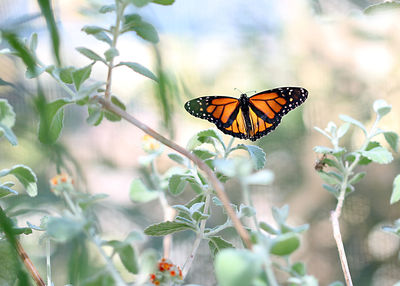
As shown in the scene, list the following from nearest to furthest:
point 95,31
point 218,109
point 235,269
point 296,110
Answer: point 235,269, point 95,31, point 218,109, point 296,110

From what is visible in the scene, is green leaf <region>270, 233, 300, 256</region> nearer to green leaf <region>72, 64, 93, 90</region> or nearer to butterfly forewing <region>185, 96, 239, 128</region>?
green leaf <region>72, 64, 93, 90</region>

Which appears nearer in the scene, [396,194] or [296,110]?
[396,194]

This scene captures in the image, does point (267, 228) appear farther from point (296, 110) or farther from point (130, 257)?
point (296, 110)

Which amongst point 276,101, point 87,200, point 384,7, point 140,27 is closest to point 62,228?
point 87,200

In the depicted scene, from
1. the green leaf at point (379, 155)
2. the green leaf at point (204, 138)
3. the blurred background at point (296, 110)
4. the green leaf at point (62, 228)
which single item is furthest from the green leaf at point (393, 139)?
the blurred background at point (296, 110)

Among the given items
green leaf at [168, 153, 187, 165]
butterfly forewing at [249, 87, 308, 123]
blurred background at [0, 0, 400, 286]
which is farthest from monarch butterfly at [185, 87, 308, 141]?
blurred background at [0, 0, 400, 286]

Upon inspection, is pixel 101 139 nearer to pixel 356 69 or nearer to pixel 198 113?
pixel 198 113
